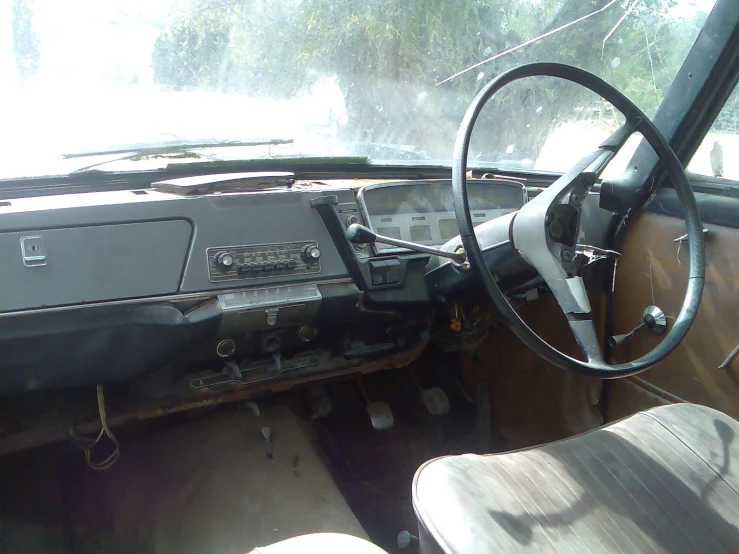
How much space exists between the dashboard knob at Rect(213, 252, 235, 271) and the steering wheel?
1.98 ft

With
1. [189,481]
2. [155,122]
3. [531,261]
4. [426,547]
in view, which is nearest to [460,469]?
[426,547]

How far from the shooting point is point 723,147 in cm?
194

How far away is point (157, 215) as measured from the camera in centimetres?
154

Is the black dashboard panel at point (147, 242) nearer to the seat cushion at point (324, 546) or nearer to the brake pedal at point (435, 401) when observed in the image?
the seat cushion at point (324, 546)

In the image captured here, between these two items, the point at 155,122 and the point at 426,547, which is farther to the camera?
the point at 155,122

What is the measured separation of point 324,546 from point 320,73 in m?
1.44

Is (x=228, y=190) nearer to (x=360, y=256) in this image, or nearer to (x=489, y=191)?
(x=360, y=256)

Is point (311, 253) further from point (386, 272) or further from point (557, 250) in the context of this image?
point (557, 250)

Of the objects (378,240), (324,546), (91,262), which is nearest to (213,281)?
(91,262)

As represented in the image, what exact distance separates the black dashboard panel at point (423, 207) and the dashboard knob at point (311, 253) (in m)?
0.19

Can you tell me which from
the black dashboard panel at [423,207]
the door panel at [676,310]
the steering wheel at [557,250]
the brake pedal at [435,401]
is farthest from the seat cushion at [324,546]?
the brake pedal at [435,401]

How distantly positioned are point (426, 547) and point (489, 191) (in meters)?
1.19

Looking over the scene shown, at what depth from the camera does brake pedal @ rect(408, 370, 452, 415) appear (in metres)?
2.55

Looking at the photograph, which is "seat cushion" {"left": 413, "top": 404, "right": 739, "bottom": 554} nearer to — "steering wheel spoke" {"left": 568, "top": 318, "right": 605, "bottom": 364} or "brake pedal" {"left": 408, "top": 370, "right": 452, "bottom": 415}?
"steering wheel spoke" {"left": 568, "top": 318, "right": 605, "bottom": 364}
